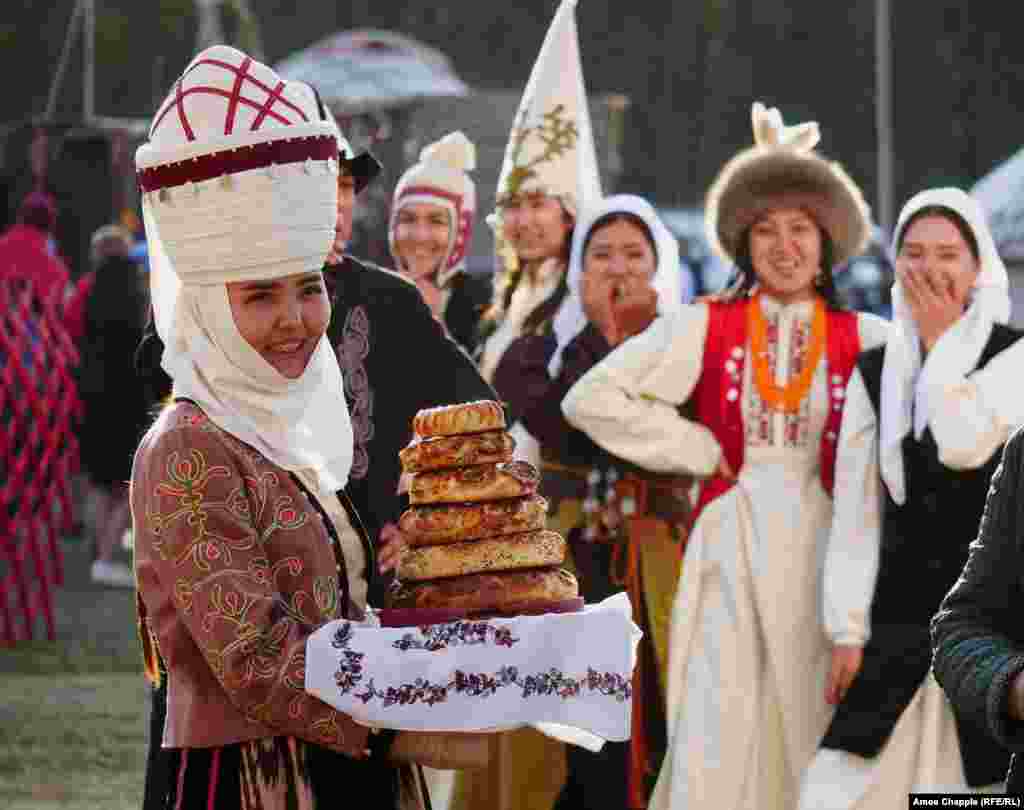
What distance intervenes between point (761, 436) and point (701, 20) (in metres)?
34.5

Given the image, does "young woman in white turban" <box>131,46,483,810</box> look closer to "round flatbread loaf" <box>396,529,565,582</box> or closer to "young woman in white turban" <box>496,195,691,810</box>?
"round flatbread loaf" <box>396,529,565,582</box>

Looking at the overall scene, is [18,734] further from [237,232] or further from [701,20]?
[701,20]

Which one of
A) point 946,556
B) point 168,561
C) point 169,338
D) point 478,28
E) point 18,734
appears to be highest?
point 478,28

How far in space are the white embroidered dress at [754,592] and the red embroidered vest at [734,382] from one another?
0.02 metres

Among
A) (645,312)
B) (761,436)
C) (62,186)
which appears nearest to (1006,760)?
(761,436)

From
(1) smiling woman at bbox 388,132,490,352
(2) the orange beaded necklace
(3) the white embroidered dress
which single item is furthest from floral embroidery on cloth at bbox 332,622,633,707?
(1) smiling woman at bbox 388,132,490,352

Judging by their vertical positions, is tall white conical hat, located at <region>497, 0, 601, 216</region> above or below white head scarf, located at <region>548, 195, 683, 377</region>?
above

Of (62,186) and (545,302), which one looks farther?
(62,186)

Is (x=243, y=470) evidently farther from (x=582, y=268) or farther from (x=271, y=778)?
(x=582, y=268)

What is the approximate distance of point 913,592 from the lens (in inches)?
267

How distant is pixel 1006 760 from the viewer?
6598 mm

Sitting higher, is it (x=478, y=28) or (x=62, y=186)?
(x=478, y=28)

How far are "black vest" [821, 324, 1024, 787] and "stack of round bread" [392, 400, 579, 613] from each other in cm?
316

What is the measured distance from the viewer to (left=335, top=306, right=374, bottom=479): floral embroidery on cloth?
16.2ft
